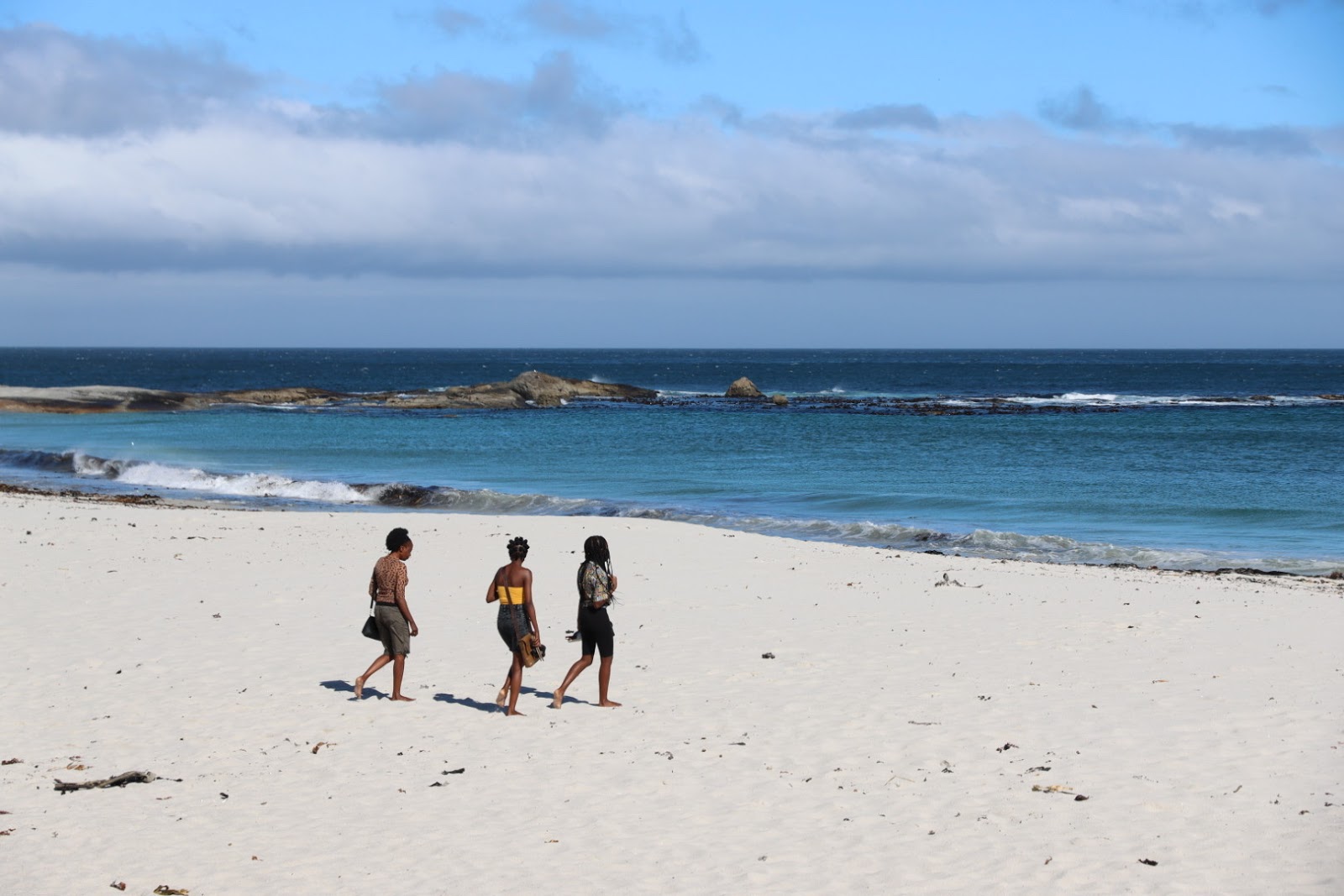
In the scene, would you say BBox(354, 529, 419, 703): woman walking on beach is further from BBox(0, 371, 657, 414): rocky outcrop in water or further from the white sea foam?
BBox(0, 371, 657, 414): rocky outcrop in water

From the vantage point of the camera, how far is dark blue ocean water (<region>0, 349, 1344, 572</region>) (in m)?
24.2

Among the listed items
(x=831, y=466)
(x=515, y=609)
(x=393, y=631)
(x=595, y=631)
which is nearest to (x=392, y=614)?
(x=393, y=631)

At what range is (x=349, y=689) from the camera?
33.6ft

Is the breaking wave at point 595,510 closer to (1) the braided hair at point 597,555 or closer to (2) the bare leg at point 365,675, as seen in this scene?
(1) the braided hair at point 597,555

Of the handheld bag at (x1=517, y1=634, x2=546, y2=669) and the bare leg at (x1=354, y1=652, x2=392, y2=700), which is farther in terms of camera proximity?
the bare leg at (x1=354, y1=652, x2=392, y2=700)

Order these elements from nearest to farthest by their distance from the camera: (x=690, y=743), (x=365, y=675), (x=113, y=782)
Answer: (x=113, y=782) < (x=690, y=743) < (x=365, y=675)

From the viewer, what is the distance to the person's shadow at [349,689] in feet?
32.8

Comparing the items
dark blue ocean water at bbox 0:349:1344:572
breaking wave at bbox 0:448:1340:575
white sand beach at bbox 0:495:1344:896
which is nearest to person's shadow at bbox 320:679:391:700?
white sand beach at bbox 0:495:1344:896

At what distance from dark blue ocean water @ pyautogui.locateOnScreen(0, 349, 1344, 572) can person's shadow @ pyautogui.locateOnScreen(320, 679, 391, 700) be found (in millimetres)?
13737

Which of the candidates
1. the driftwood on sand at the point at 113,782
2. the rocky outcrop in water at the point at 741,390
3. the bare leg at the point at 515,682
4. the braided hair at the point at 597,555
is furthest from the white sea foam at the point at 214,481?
the rocky outcrop in water at the point at 741,390

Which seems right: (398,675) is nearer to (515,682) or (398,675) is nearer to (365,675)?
(365,675)

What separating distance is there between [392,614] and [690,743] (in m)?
2.82

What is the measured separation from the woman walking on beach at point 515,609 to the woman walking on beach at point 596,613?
40cm

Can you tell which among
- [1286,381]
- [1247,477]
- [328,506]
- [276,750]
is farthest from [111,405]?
[1286,381]
